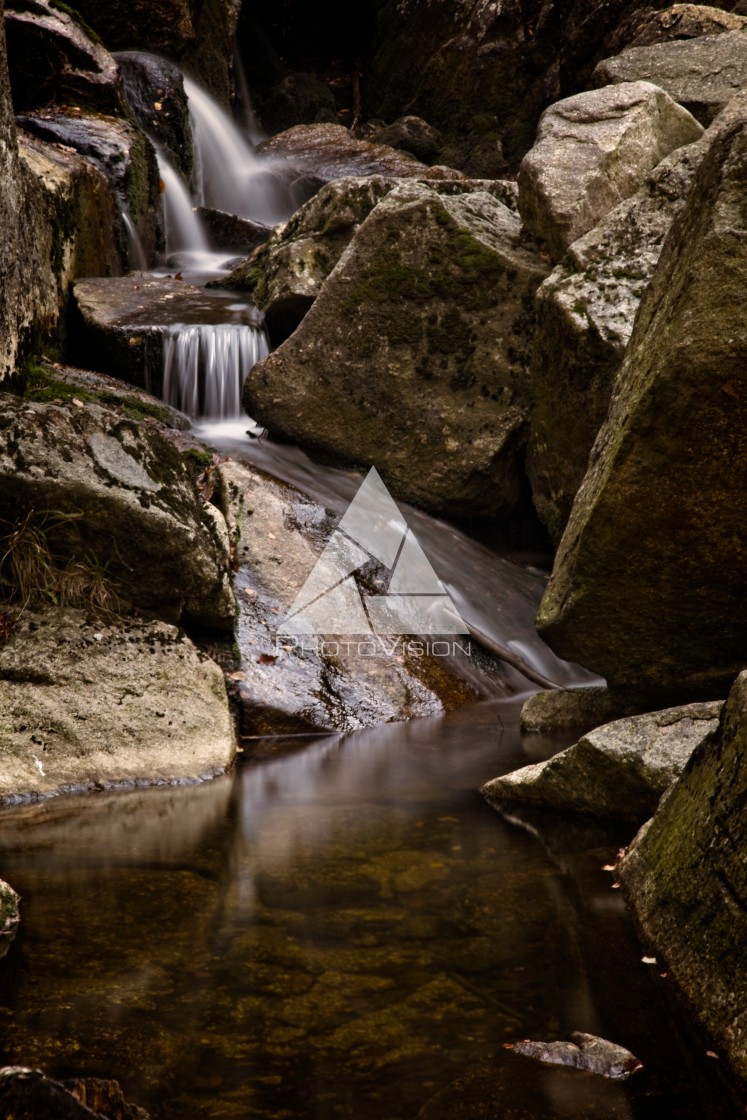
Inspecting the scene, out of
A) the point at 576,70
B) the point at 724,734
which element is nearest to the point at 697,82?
the point at 576,70

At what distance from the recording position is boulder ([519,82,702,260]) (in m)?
7.85

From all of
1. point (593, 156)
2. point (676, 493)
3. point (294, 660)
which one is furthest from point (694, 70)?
point (676, 493)

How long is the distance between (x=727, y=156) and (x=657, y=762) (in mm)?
2417

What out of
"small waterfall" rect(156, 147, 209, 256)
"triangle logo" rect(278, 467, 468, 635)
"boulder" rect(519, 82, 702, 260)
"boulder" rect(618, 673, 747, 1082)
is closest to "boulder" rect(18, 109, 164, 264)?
"small waterfall" rect(156, 147, 209, 256)

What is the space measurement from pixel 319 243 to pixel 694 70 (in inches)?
198

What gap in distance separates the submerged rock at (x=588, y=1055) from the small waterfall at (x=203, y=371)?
290 inches

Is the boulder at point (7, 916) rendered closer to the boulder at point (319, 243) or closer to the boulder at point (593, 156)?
the boulder at point (593, 156)

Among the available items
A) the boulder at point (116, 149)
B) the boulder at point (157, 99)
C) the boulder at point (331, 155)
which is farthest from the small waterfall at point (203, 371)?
the boulder at point (157, 99)

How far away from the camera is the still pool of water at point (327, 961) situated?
2.24 metres

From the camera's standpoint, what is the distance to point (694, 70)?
10.9 m

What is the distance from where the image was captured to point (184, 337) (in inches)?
354

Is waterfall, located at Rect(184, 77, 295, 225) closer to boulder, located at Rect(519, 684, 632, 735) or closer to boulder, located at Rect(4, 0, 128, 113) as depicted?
boulder, located at Rect(4, 0, 128, 113)

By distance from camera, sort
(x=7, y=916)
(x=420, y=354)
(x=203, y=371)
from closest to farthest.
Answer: (x=7, y=916) → (x=420, y=354) → (x=203, y=371)

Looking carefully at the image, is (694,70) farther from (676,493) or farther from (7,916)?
(7,916)
